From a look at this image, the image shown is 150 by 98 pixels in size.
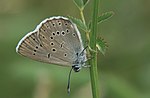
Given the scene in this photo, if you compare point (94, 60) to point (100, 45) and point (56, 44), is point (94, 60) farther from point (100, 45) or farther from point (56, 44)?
point (56, 44)

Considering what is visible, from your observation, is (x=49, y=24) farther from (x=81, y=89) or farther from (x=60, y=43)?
(x=81, y=89)

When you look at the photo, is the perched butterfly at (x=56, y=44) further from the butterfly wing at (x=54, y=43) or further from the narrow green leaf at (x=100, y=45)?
the narrow green leaf at (x=100, y=45)

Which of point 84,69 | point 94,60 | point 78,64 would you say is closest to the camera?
point 94,60

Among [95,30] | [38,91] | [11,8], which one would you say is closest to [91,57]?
[95,30]

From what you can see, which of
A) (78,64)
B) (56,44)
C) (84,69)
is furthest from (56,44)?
Answer: (84,69)

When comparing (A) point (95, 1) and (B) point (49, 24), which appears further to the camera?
(B) point (49, 24)

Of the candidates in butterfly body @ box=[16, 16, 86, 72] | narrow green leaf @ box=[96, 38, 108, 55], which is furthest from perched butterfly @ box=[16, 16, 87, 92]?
narrow green leaf @ box=[96, 38, 108, 55]

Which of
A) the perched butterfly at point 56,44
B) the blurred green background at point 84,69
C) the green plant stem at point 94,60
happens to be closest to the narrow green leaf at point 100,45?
the green plant stem at point 94,60
